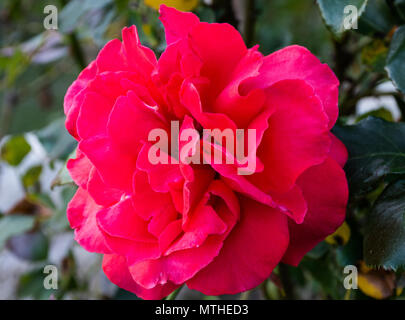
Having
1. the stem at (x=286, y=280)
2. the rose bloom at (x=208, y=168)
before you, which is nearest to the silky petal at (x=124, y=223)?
the rose bloom at (x=208, y=168)

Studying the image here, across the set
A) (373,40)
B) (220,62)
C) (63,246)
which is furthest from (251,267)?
(63,246)

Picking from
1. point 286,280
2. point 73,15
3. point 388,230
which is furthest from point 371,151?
point 73,15

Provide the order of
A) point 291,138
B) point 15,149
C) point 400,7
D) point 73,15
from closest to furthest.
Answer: point 291,138 → point 400,7 → point 73,15 → point 15,149

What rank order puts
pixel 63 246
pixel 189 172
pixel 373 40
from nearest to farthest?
pixel 189 172
pixel 373 40
pixel 63 246

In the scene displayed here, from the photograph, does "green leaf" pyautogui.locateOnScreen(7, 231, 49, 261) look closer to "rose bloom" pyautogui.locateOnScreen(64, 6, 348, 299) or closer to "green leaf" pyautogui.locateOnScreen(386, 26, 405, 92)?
"rose bloom" pyautogui.locateOnScreen(64, 6, 348, 299)

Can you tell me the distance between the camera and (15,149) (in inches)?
25.3

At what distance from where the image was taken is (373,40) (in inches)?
16.1

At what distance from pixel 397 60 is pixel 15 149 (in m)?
0.54

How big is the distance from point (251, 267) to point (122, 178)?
98 millimetres

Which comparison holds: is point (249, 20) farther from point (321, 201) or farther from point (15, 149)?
point (15, 149)

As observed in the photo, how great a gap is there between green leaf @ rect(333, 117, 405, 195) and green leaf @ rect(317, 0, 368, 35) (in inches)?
3.1

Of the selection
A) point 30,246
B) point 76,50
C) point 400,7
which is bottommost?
point 30,246
